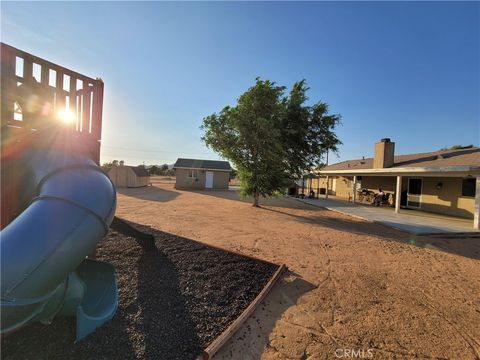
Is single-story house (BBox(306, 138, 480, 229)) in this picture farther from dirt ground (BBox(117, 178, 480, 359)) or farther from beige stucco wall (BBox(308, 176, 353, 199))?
dirt ground (BBox(117, 178, 480, 359))

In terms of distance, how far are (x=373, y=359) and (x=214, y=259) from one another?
3.05 m

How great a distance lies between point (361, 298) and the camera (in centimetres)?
386

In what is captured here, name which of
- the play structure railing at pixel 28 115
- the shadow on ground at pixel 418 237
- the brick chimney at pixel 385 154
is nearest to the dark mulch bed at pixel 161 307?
the play structure railing at pixel 28 115

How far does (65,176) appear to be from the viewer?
2248mm

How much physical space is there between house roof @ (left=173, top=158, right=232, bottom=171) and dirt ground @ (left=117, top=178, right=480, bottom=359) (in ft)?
60.5

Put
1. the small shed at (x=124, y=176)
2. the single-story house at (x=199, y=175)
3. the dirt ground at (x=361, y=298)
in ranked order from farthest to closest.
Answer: the single-story house at (x=199, y=175), the small shed at (x=124, y=176), the dirt ground at (x=361, y=298)

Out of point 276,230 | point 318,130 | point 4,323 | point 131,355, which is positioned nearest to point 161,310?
point 131,355

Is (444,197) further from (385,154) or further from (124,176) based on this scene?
(124,176)

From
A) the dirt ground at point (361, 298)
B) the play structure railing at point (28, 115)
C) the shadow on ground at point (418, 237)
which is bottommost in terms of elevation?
the dirt ground at point (361, 298)

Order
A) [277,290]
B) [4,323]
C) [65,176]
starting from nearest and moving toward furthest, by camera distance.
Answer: [4,323] → [65,176] → [277,290]

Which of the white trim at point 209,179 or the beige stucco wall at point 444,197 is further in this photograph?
the white trim at point 209,179

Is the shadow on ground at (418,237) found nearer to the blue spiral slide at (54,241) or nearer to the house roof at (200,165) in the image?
the blue spiral slide at (54,241)

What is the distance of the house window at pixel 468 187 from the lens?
466 inches

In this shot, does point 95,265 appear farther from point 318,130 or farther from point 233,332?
point 318,130
